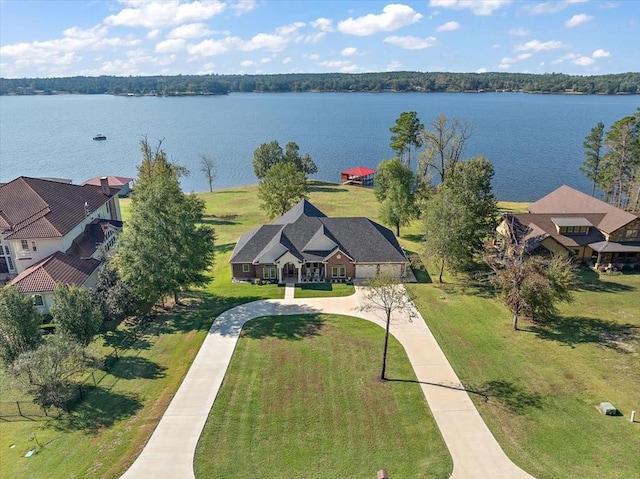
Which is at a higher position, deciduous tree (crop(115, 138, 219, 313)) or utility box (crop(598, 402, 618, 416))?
deciduous tree (crop(115, 138, 219, 313))

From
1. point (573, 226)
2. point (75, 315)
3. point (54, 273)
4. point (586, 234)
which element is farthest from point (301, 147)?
point (75, 315)

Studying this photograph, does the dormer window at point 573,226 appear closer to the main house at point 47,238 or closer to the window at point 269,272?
the window at point 269,272

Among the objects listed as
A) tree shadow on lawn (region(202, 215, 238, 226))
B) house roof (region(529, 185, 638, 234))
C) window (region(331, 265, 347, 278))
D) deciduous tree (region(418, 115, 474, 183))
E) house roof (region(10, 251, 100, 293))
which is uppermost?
deciduous tree (region(418, 115, 474, 183))

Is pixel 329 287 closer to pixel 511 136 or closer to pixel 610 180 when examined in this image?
pixel 610 180

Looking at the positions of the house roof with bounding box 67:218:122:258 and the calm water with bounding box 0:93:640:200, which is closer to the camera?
the house roof with bounding box 67:218:122:258

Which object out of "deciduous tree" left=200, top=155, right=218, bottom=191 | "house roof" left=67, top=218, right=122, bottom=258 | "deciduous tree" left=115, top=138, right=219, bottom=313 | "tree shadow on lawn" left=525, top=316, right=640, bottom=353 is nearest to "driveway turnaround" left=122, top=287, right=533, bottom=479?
"deciduous tree" left=115, top=138, right=219, bottom=313

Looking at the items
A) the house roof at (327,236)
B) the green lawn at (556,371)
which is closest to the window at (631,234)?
the green lawn at (556,371)

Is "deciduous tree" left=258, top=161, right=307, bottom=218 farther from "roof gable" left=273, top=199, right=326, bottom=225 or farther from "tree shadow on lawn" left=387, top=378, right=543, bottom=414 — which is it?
"tree shadow on lawn" left=387, top=378, right=543, bottom=414

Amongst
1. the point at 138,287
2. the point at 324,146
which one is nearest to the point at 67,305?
the point at 138,287
